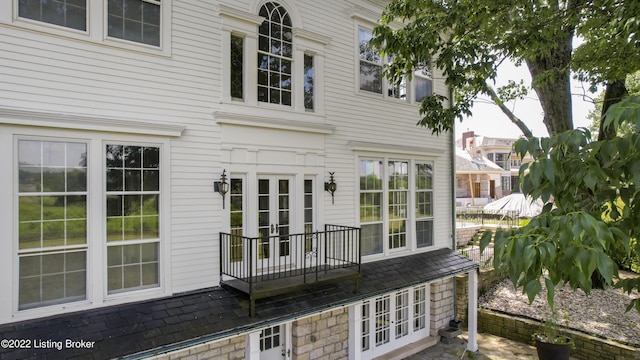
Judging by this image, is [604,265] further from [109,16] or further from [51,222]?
[109,16]

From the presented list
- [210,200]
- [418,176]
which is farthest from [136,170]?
[418,176]

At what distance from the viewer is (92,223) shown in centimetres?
488

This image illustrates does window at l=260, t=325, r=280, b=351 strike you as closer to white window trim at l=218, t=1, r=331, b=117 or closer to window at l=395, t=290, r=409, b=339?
window at l=395, t=290, r=409, b=339

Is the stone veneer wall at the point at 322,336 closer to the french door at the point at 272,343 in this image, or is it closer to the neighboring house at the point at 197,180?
the neighboring house at the point at 197,180

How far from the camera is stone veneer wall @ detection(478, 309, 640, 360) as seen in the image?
7.50 m

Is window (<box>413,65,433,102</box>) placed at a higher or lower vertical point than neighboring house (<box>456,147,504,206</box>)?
higher

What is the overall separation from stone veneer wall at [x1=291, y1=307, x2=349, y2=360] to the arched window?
4.18 meters

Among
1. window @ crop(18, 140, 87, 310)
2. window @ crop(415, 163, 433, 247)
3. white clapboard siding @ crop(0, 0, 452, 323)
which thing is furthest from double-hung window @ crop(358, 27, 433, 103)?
window @ crop(18, 140, 87, 310)

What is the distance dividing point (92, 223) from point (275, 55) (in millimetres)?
4118

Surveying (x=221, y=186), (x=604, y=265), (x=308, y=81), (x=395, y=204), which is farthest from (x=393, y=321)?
(x=604, y=265)

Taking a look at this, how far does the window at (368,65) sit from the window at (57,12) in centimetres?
525

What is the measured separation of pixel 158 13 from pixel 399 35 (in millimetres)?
4029

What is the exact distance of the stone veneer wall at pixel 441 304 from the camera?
9.12 m

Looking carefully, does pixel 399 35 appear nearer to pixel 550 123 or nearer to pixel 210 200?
pixel 210 200
